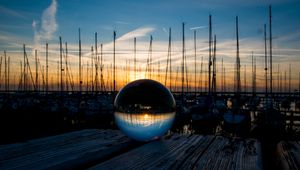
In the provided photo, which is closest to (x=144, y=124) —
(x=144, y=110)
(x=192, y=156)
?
(x=144, y=110)

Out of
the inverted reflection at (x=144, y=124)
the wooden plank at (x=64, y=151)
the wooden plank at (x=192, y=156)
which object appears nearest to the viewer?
the wooden plank at (x=192, y=156)

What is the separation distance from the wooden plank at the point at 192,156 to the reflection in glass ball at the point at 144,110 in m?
0.21

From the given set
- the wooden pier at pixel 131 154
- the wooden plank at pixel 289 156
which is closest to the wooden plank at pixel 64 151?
the wooden pier at pixel 131 154

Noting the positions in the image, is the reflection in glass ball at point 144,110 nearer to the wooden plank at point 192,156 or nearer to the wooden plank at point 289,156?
the wooden plank at point 192,156

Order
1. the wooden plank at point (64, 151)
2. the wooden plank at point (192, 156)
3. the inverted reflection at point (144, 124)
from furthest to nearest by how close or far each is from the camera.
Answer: the inverted reflection at point (144, 124) < the wooden plank at point (64, 151) < the wooden plank at point (192, 156)

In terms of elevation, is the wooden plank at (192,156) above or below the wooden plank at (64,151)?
above

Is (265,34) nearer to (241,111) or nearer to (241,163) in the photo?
(241,111)

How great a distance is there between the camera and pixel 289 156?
9.15 feet

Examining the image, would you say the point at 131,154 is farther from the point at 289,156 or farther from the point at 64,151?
the point at 289,156

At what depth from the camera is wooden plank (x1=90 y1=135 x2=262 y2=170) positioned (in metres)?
A: 2.41

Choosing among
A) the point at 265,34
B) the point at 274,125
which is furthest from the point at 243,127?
the point at 265,34

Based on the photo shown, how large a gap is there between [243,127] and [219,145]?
19.4 metres

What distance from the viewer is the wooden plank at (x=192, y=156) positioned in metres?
2.41

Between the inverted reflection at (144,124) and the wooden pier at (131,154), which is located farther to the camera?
the inverted reflection at (144,124)
